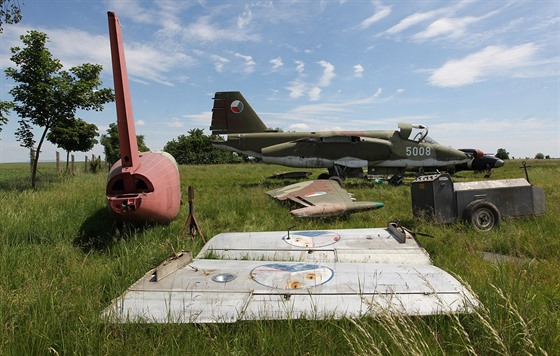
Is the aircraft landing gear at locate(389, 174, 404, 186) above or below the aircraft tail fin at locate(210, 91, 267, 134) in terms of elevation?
below

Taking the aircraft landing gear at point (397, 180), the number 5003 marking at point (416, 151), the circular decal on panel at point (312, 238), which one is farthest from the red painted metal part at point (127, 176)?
the number 5003 marking at point (416, 151)

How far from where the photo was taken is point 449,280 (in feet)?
8.45

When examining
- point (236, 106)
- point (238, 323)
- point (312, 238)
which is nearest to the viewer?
point (238, 323)

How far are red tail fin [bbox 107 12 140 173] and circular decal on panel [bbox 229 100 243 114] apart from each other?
12.0m

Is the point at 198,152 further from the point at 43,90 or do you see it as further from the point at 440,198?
the point at 440,198

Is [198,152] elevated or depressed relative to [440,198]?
elevated

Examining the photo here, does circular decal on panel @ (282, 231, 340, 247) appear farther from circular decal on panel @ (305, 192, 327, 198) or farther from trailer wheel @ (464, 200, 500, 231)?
circular decal on panel @ (305, 192, 327, 198)

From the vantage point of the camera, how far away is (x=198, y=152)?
63.4 m

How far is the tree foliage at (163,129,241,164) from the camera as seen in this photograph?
201ft

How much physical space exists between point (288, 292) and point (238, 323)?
19.2 inches

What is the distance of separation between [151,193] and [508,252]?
5.46 meters

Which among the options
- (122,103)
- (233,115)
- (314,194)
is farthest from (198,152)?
(122,103)

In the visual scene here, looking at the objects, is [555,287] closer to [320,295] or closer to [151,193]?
[320,295]

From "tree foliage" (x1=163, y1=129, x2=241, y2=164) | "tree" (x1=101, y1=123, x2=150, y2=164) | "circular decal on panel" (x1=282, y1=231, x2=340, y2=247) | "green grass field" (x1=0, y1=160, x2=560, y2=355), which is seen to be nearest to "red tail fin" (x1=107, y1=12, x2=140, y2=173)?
"green grass field" (x1=0, y1=160, x2=560, y2=355)
